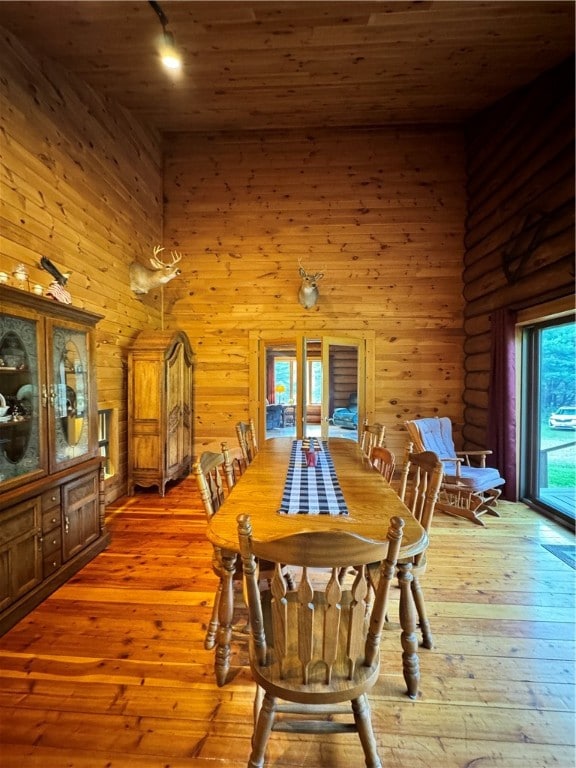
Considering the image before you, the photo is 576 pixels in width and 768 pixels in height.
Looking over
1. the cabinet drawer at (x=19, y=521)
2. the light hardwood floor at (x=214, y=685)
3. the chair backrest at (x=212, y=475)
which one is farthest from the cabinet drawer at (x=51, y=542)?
the chair backrest at (x=212, y=475)

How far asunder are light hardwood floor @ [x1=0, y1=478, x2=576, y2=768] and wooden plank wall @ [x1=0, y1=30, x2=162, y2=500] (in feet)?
6.71

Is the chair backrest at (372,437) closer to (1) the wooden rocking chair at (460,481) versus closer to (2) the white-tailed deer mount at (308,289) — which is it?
(1) the wooden rocking chair at (460,481)

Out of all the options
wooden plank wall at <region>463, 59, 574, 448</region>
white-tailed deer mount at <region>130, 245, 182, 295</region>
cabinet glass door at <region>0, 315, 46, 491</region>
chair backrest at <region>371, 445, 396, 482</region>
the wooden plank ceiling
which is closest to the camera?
cabinet glass door at <region>0, 315, 46, 491</region>

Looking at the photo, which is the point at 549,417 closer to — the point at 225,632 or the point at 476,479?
the point at 476,479

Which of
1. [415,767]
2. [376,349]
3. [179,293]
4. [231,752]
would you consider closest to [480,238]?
[376,349]

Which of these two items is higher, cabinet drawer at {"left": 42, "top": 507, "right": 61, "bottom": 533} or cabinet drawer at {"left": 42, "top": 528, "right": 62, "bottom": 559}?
cabinet drawer at {"left": 42, "top": 507, "right": 61, "bottom": 533}

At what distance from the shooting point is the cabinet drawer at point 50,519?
2.20 m

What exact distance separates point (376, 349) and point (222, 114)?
12.1ft

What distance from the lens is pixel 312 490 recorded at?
1942mm

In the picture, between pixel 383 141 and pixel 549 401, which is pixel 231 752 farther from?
pixel 383 141

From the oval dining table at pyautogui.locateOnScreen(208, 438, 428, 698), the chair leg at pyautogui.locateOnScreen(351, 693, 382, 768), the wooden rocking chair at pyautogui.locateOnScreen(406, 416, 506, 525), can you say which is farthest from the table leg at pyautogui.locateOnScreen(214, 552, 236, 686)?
the wooden rocking chair at pyautogui.locateOnScreen(406, 416, 506, 525)

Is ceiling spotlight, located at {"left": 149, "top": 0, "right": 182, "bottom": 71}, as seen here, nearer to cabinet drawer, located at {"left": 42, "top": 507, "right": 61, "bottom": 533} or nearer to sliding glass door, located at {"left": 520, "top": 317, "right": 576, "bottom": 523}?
cabinet drawer, located at {"left": 42, "top": 507, "right": 61, "bottom": 533}

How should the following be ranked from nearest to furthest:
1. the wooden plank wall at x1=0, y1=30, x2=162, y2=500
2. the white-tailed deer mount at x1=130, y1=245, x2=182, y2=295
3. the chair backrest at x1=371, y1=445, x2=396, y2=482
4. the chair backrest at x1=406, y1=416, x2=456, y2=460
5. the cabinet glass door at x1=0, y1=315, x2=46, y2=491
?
the cabinet glass door at x1=0, y1=315, x2=46, y2=491
the chair backrest at x1=371, y1=445, x2=396, y2=482
the wooden plank wall at x1=0, y1=30, x2=162, y2=500
the chair backrest at x1=406, y1=416, x2=456, y2=460
the white-tailed deer mount at x1=130, y1=245, x2=182, y2=295

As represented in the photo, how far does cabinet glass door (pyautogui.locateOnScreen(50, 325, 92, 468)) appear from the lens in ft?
7.73
